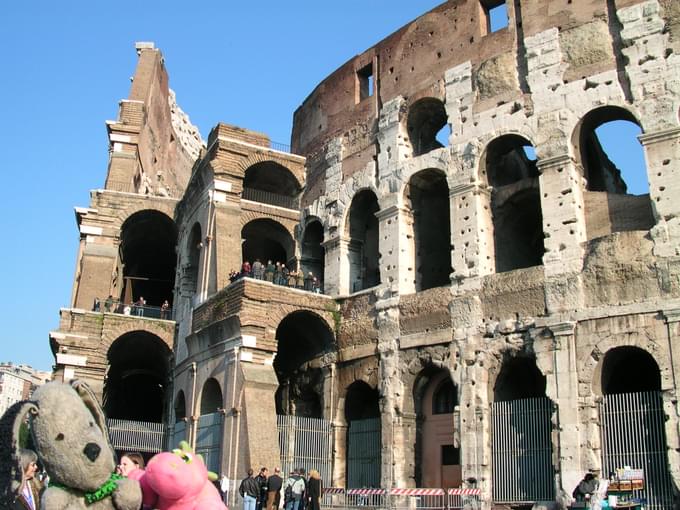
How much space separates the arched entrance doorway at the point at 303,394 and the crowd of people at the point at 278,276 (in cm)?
83

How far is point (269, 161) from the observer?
2219 centimetres

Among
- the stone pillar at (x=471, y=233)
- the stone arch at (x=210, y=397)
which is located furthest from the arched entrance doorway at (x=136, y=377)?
the stone pillar at (x=471, y=233)

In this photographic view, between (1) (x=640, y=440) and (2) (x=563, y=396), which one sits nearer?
(1) (x=640, y=440)

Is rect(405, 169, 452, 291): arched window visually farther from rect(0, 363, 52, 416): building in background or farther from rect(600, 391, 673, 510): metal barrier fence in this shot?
rect(0, 363, 52, 416): building in background

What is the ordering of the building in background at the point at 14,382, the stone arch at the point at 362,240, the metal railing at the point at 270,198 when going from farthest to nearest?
the building in background at the point at 14,382, the metal railing at the point at 270,198, the stone arch at the point at 362,240

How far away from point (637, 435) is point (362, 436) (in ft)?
21.6

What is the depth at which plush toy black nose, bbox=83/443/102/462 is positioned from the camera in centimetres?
508

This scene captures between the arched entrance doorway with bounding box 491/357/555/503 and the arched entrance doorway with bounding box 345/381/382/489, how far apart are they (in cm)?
317

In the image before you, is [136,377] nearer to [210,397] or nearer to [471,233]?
[210,397]

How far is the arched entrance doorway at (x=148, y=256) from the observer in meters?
26.4

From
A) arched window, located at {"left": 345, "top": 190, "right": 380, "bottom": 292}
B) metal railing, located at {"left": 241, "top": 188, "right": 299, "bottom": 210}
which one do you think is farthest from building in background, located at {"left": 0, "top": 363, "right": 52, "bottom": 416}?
arched window, located at {"left": 345, "top": 190, "right": 380, "bottom": 292}

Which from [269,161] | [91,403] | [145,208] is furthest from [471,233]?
[91,403]

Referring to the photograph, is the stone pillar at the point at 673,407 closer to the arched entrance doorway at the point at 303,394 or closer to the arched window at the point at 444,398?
the arched window at the point at 444,398

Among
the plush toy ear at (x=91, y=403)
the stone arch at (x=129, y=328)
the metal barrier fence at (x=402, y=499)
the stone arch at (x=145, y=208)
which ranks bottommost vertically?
the metal barrier fence at (x=402, y=499)
